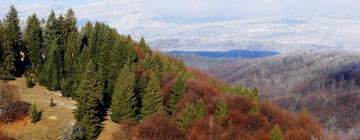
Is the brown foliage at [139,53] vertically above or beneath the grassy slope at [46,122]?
above

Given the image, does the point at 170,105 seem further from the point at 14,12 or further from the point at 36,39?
the point at 14,12

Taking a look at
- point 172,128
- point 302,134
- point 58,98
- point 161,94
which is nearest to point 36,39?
point 58,98

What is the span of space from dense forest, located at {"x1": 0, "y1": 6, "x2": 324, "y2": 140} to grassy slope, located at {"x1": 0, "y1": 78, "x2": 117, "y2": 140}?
7.78 feet

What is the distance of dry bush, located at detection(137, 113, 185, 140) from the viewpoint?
106 metres

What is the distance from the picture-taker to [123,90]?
117688 millimetres

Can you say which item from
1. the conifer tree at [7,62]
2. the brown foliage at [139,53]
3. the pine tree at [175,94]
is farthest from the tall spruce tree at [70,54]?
the pine tree at [175,94]

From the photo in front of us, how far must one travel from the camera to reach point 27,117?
106 meters

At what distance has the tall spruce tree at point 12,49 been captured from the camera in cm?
13107

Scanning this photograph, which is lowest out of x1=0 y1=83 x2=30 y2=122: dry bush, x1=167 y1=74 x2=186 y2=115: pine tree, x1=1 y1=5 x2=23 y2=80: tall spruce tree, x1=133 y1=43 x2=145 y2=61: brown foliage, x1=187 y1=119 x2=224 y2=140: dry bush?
x1=187 y1=119 x2=224 y2=140: dry bush

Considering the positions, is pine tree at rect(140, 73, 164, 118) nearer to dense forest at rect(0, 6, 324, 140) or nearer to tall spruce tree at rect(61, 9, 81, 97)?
dense forest at rect(0, 6, 324, 140)

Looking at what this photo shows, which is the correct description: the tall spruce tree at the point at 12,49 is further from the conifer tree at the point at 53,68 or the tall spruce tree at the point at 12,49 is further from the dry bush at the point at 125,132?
the dry bush at the point at 125,132

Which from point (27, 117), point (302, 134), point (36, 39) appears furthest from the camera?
point (36, 39)

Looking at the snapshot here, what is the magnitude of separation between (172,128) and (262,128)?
2919cm

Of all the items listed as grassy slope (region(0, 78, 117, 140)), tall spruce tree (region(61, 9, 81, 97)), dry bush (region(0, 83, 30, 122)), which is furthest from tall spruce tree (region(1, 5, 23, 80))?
dry bush (region(0, 83, 30, 122))
